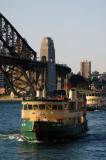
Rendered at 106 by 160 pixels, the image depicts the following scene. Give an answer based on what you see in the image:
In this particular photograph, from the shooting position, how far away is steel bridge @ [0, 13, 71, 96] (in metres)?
181

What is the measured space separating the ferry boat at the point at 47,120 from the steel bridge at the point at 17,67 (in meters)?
118

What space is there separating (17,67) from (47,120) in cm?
12776

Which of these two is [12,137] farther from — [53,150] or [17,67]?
[17,67]

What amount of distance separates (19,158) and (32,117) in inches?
298

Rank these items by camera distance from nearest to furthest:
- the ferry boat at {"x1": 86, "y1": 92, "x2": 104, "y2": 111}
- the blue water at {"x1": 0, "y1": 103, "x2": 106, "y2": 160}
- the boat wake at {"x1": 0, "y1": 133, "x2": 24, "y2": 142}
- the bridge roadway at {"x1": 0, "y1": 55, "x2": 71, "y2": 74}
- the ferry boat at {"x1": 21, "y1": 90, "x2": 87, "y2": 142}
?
the blue water at {"x1": 0, "y1": 103, "x2": 106, "y2": 160} < the ferry boat at {"x1": 21, "y1": 90, "x2": 87, "y2": 142} < the boat wake at {"x1": 0, "y1": 133, "x2": 24, "y2": 142} < the ferry boat at {"x1": 86, "y1": 92, "x2": 104, "y2": 111} < the bridge roadway at {"x1": 0, "y1": 55, "x2": 71, "y2": 74}

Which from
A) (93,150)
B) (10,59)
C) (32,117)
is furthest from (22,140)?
(10,59)

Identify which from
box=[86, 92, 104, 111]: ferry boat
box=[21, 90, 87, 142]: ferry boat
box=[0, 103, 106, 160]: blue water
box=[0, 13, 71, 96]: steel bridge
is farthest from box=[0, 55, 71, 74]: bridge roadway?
box=[21, 90, 87, 142]: ferry boat

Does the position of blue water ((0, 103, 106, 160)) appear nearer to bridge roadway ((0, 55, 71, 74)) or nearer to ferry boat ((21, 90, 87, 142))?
ferry boat ((21, 90, 87, 142))

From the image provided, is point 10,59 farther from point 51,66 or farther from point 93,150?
point 93,150

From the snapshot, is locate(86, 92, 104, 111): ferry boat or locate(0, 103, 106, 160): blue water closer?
locate(0, 103, 106, 160): blue water

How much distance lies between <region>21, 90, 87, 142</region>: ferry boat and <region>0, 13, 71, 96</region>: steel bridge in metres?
118

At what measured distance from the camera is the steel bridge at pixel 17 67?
18125 cm

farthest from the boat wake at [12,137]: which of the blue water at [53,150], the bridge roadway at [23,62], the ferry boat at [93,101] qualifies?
the bridge roadway at [23,62]

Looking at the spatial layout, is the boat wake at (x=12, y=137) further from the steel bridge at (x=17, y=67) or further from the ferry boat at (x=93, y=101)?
the steel bridge at (x=17, y=67)
